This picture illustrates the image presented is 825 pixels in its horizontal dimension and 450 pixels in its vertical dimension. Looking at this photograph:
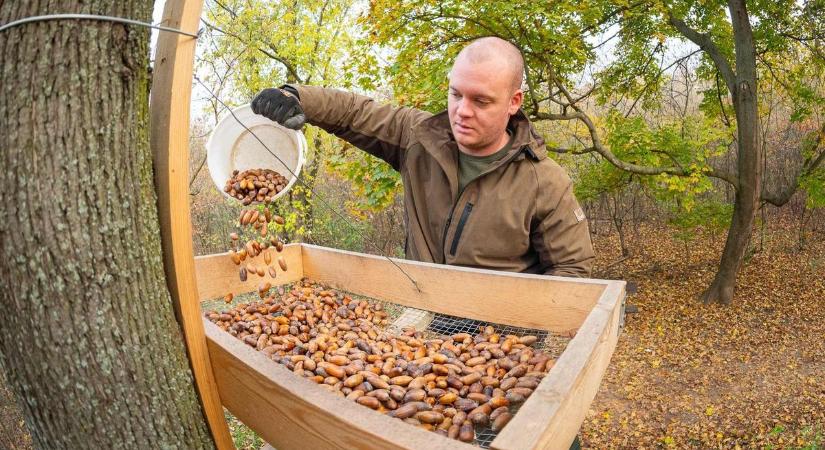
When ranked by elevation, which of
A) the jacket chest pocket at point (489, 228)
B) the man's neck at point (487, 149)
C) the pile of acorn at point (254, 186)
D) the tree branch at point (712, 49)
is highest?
the tree branch at point (712, 49)

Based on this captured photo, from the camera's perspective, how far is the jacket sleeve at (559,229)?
223cm

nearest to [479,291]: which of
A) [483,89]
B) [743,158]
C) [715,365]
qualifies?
[483,89]

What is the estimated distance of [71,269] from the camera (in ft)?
3.39

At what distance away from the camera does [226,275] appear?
7.02 ft

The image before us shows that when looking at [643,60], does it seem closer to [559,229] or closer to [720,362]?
[720,362]

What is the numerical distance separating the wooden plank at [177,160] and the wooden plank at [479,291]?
910 millimetres

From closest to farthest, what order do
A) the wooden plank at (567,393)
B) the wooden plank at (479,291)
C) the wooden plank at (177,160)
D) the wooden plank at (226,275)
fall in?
the wooden plank at (567,393)
the wooden plank at (177,160)
the wooden plank at (479,291)
the wooden plank at (226,275)

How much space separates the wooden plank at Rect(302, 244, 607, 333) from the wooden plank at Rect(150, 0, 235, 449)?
0.91 metres

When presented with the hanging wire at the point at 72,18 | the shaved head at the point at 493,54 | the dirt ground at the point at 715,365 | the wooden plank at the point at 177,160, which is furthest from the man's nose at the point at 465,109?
the dirt ground at the point at 715,365

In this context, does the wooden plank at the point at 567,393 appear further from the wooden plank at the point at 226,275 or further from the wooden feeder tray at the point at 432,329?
the wooden plank at the point at 226,275

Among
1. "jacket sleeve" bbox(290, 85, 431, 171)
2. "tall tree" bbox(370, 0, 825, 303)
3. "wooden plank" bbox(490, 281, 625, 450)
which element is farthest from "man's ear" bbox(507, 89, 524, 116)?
"tall tree" bbox(370, 0, 825, 303)

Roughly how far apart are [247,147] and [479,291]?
44.1 inches

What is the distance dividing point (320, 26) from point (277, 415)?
8.66m

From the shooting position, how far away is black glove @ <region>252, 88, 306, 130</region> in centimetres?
194
